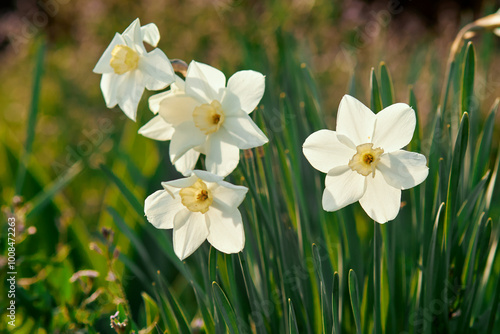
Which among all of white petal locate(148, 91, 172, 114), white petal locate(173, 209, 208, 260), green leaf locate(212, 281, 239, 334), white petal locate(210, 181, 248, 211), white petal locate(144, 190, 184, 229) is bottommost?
green leaf locate(212, 281, 239, 334)

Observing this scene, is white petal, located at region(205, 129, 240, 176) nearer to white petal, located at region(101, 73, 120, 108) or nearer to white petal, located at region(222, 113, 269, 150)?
white petal, located at region(222, 113, 269, 150)

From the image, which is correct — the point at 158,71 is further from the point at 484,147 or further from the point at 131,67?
the point at 484,147

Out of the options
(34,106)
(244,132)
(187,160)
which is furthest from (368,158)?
(34,106)

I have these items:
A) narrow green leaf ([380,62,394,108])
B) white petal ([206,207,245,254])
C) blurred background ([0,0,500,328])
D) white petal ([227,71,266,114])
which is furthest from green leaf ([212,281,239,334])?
blurred background ([0,0,500,328])

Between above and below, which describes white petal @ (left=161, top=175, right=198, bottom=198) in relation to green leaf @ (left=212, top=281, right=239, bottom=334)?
above

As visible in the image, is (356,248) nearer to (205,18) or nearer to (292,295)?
(292,295)

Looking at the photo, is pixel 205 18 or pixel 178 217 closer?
pixel 178 217

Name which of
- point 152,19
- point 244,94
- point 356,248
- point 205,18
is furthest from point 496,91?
point 244,94

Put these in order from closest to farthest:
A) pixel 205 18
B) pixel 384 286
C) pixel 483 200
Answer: pixel 384 286 < pixel 483 200 < pixel 205 18
